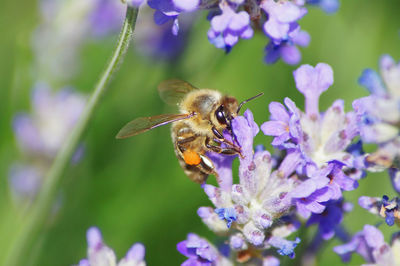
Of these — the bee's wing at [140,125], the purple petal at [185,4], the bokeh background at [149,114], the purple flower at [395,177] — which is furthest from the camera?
the bokeh background at [149,114]

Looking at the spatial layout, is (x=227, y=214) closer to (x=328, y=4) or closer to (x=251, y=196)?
(x=251, y=196)

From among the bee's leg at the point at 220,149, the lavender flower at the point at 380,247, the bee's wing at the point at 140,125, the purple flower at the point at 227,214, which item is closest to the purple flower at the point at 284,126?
the bee's leg at the point at 220,149

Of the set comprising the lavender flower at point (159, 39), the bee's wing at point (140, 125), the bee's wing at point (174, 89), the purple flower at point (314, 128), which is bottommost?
the purple flower at point (314, 128)

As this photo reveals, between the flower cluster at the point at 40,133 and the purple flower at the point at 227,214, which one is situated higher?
the flower cluster at the point at 40,133

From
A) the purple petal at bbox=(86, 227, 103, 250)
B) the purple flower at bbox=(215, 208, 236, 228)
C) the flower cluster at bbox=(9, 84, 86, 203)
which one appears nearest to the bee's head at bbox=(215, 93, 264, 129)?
the purple flower at bbox=(215, 208, 236, 228)

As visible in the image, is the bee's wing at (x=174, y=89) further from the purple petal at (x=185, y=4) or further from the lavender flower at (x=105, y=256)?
the lavender flower at (x=105, y=256)

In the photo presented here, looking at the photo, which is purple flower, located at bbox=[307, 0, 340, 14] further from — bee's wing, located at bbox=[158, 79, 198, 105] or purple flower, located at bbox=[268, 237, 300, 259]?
purple flower, located at bbox=[268, 237, 300, 259]

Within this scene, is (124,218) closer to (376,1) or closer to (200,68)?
(200,68)

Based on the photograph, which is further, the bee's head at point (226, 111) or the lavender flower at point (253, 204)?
the bee's head at point (226, 111)
